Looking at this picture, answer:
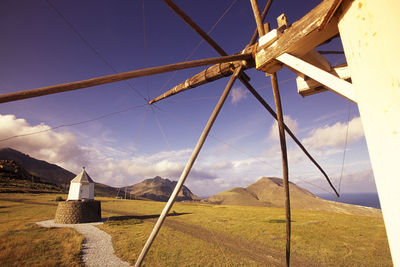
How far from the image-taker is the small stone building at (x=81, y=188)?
2195cm

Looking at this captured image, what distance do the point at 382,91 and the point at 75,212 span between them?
2612cm

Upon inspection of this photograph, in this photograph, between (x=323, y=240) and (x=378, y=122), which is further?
(x=323, y=240)

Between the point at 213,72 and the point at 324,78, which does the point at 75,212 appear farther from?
the point at 324,78

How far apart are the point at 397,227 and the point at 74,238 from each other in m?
17.6

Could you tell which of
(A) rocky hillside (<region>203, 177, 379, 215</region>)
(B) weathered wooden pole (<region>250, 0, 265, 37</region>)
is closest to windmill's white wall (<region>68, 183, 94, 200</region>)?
(B) weathered wooden pole (<region>250, 0, 265, 37</region>)

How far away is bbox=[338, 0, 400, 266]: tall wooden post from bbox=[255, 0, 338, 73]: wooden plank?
0.71 m

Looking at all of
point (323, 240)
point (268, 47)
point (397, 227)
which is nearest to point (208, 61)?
point (268, 47)

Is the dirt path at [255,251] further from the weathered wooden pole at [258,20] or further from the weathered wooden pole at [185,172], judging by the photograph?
the weathered wooden pole at [258,20]

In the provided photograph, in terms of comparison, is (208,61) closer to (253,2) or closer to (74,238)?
(253,2)

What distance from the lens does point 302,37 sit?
7.35ft

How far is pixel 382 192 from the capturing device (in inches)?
41.7

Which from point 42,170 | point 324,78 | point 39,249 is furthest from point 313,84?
point 42,170

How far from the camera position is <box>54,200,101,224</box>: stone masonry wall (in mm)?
19422

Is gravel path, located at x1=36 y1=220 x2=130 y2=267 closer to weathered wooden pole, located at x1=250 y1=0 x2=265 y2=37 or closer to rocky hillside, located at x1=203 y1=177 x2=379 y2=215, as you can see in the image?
weathered wooden pole, located at x1=250 y1=0 x2=265 y2=37
